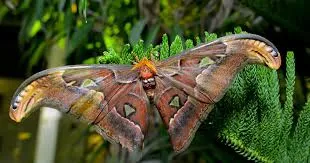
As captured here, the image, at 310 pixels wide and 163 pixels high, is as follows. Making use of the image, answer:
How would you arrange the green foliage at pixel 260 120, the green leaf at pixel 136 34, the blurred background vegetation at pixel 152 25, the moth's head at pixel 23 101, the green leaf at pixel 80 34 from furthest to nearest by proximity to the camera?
the green leaf at pixel 80 34 < the green leaf at pixel 136 34 < the blurred background vegetation at pixel 152 25 < the green foliage at pixel 260 120 < the moth's head at pixel 23 101

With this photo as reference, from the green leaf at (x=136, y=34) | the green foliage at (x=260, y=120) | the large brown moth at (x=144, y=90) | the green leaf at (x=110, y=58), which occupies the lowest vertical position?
the green foliage at (x=260, y=120)

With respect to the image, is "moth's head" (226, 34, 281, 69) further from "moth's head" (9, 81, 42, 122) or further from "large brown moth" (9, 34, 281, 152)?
"moth's head" (9, 81, 42, 122)

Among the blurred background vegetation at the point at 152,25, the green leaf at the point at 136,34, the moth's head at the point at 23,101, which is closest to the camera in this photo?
the moth's head at the point at 23,101

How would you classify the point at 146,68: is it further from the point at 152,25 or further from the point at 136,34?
the point at 152,25

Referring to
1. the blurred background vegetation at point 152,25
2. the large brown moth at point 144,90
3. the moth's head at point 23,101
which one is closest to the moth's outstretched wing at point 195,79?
the large brown moth at point 144,90

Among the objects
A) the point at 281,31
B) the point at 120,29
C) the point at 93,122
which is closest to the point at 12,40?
the point at 120,29

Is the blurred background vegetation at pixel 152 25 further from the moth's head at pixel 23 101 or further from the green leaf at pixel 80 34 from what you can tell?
the moth's head at pixel 23 101
